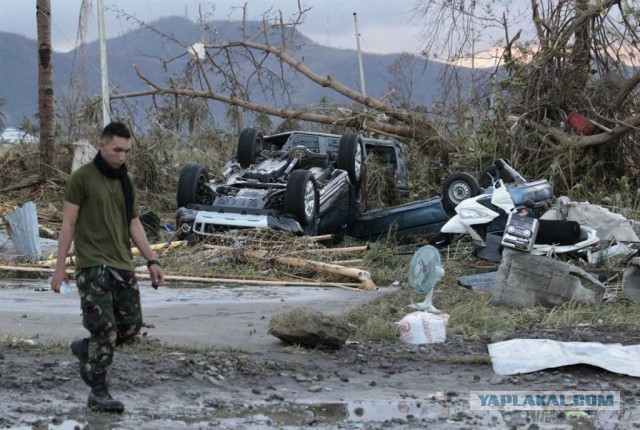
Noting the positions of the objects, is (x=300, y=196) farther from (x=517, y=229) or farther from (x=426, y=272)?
(x=426, y=272)

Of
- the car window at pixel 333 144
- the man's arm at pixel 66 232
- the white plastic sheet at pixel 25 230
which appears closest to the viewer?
the man's arm at pixel 66 232

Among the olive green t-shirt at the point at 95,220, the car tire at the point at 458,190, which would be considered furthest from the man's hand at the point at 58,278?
the car tire at the point at 458,190

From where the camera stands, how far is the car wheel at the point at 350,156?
1459 centimetres

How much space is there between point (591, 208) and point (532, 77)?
518 centimetres

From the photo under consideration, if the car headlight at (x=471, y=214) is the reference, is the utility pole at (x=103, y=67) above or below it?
above

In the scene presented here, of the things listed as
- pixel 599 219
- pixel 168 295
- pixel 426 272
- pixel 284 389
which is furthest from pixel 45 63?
pixel 284 389

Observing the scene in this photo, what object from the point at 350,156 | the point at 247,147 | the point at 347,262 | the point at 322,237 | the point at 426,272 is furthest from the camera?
the point at 247,147

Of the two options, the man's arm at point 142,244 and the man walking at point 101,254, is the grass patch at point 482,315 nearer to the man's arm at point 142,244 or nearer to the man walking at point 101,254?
the man's arm at point 142,244

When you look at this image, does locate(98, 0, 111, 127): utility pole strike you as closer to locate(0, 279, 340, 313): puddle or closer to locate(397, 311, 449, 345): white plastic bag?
locate(0, 279, 340, 313): puddle

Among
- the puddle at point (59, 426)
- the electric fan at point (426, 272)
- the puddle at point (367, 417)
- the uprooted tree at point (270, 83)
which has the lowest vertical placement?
the puddle at point (367, 417)

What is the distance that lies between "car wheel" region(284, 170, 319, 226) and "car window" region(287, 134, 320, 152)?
2317 millimetres

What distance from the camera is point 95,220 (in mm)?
5547

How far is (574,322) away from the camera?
335 inches

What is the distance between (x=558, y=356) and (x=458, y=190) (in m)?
7.18
